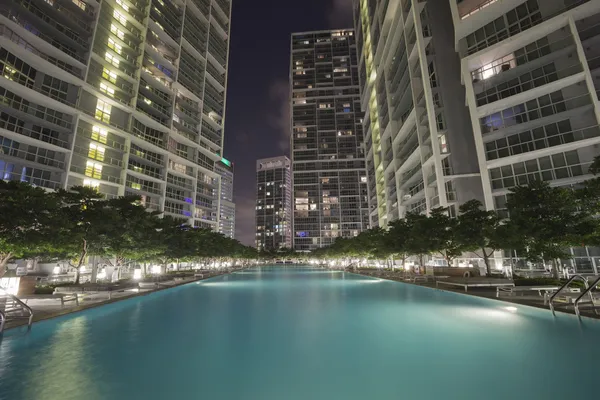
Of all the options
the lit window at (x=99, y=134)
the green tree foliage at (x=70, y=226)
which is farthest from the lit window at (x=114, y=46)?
the green tree foliage at (x=70, y=226)

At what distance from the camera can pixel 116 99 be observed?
170ft

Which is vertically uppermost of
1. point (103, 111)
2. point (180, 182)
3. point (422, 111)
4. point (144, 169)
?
point (103, 111)

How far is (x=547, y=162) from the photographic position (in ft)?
Result: 111

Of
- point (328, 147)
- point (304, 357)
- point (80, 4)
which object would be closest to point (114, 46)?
point (80, 4)

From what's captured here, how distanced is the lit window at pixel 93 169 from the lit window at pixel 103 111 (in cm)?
810

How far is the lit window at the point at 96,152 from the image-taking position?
47938 mm

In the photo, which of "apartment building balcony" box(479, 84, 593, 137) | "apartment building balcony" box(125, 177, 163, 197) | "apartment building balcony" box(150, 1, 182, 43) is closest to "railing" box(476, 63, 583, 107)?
"apartment building balcony" box(479, 84, 593, 137)

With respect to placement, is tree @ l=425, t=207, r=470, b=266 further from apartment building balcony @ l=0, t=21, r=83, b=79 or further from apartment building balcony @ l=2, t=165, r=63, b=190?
apartment building balcony @ l=0, t=21, r=83, b=79

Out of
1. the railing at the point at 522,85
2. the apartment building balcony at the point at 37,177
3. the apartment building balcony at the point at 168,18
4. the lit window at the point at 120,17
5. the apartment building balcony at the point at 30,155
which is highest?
the apartment building balcony at the point at 168,18

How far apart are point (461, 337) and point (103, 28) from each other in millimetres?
67393

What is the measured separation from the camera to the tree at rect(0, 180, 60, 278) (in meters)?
13.8

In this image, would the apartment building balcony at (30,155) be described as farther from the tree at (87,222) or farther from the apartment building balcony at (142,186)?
the tree at (87,222)

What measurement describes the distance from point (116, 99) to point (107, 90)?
198cm

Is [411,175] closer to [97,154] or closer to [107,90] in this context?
[97,154]
